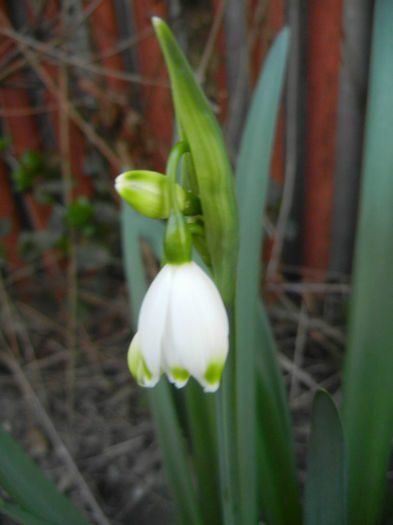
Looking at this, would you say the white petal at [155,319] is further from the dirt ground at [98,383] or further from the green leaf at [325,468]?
the dirt ground at [98,383]

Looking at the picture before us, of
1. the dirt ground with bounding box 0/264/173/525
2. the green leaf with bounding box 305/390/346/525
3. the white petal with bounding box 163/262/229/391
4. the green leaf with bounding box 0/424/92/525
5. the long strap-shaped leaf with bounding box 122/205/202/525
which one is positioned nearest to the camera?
the white petal with bounding box 163/262/229/391

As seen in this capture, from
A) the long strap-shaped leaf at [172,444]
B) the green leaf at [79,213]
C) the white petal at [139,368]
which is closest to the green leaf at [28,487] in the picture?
the long strap-shaped leaf at [172,444]

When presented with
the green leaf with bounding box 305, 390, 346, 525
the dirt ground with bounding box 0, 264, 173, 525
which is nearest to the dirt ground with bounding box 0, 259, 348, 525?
the dirt ground with bounding box 0, 264, 173, 525

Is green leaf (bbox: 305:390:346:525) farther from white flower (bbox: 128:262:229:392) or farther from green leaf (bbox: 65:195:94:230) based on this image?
green leaf (bbox: 65:195:94:230)

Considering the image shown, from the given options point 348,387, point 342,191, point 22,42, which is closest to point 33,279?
point 22,42

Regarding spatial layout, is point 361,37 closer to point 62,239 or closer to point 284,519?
point 62,239

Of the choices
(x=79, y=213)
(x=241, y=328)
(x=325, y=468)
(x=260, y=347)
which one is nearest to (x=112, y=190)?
(x=79, y=213)

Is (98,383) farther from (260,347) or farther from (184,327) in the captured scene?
(184,327)

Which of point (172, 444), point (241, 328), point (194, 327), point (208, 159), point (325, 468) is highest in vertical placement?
point (208, 159)
